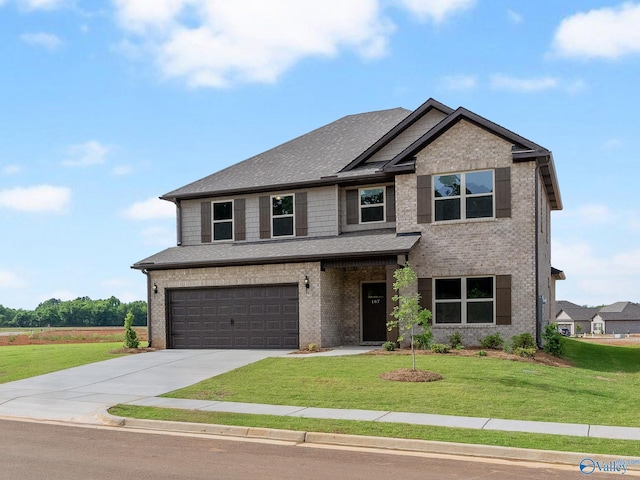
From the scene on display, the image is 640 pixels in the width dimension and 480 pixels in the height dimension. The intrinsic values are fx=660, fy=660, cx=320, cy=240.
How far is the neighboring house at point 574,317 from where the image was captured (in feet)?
322

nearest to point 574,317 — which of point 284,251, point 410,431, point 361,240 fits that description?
point 361,240

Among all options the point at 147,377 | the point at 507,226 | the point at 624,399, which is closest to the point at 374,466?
the point at 624,399

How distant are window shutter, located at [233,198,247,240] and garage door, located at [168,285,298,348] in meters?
2.65

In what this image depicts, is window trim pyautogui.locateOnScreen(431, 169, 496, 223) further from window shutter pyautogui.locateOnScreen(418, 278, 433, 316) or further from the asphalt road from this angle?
the asphalt road

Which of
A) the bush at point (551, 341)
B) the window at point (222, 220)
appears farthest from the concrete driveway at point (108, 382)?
the bush at point (551, 341)

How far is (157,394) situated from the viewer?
1594 centimetres

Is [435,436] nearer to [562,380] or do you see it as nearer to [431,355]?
[562,380]

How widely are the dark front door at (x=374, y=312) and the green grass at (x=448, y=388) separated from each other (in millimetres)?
4734

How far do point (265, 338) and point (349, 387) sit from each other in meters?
9.96

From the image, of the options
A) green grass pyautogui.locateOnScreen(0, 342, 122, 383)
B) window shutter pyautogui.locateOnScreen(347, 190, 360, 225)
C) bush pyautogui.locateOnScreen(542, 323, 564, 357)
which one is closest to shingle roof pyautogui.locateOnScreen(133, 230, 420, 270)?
window shutter pyautogui.locateOnScreen(347, 190, 360, 225)

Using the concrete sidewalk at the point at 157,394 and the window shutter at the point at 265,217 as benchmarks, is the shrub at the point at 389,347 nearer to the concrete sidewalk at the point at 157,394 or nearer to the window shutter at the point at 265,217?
the concrete sidewalk at the point at 157,394

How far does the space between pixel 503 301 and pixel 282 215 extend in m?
9.49

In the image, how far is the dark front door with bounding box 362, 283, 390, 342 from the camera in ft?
82.5

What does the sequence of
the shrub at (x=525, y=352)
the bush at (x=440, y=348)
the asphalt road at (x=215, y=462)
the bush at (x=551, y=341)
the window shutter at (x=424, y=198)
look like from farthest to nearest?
the window shutter at (x=424, y=198) → the bush at (x=551, y=341) → the bush at (x=440, y=348) → the shrub at (x=525, y=352) → the asphalt road at (x=215, y=462)
